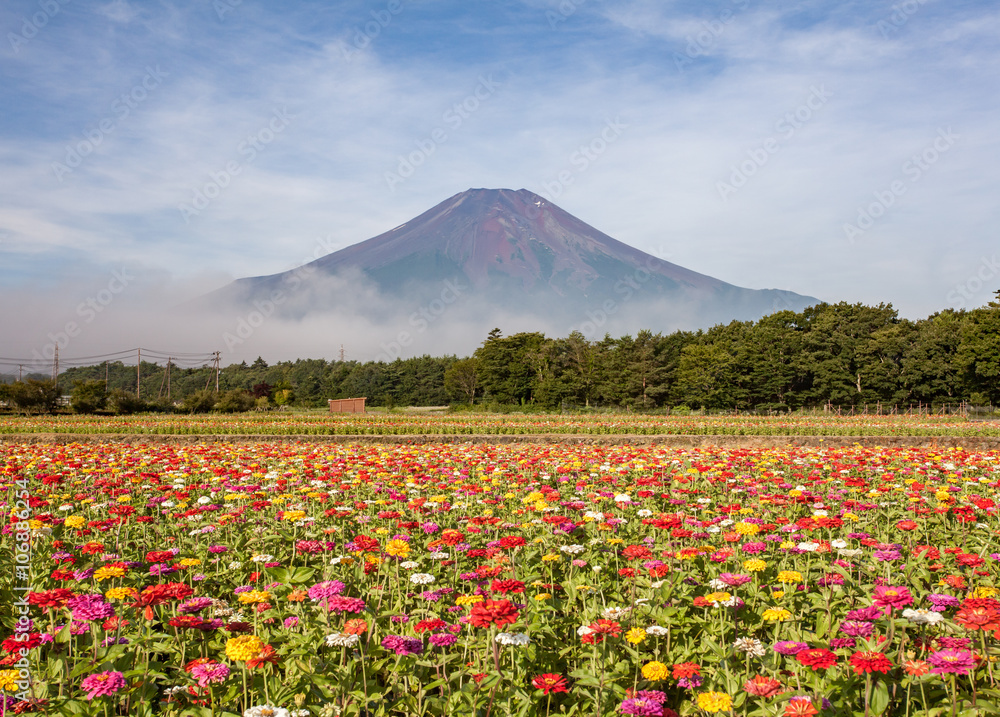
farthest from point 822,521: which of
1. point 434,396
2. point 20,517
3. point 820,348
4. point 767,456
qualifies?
point 434,396

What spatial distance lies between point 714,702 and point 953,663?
961 millimetres

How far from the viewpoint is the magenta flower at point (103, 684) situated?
2295mm

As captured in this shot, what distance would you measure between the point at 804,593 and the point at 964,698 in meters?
1.03

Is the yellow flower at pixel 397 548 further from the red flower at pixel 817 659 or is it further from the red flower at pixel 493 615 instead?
the red flower at pixel 817 659

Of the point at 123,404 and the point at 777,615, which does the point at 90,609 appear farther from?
the point at 123,404

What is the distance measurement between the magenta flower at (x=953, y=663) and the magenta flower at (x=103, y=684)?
3223 millimetres

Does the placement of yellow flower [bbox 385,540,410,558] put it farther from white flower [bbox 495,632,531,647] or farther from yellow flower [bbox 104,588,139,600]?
yellow flower [bbox 104,588,139,600]

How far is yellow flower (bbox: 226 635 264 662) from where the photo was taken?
7.78 feet

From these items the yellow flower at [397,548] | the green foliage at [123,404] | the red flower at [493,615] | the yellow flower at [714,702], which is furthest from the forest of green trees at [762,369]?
the yellow flower at [714,702]

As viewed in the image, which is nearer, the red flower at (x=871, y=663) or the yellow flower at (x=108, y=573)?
the red flower at (x=871, y=663)

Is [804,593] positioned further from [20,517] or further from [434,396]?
[434,396]

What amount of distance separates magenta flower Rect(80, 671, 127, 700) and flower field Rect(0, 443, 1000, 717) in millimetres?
11

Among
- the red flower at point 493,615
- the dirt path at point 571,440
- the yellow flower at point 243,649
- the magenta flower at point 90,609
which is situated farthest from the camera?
the dirt path at point 571,440

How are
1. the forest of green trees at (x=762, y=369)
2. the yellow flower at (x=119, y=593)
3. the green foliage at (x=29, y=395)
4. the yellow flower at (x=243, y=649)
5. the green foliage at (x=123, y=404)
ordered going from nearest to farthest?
the yellow flower at (x=243, y=649) → the yellow flower at (x=119, y=593) → the green foliage at (x=29, y=395) → the green foliage at (x=123, y=404) → the forest of green trees at (x=762, y=369)
